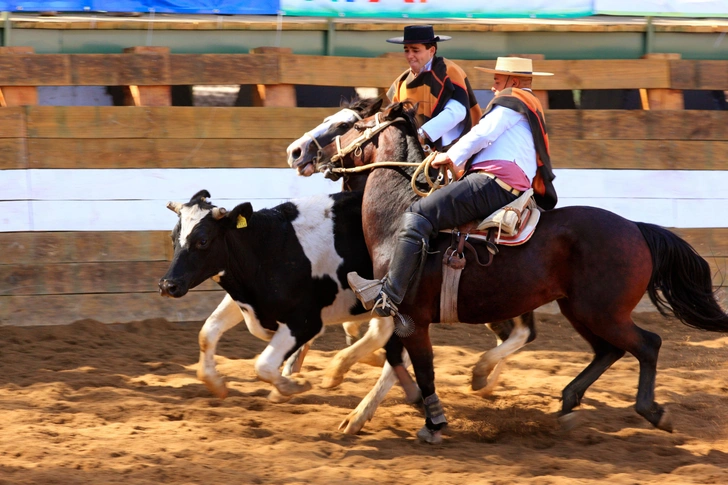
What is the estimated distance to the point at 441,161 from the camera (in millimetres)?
5219

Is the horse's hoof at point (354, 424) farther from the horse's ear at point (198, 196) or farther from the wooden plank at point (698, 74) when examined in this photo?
the wooden plank at point (698, 74)

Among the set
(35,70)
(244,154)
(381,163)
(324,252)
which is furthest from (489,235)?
(35,70)

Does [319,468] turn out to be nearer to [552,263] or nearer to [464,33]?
[552,263]

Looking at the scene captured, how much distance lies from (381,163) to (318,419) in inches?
68.1

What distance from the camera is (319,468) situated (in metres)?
4.73

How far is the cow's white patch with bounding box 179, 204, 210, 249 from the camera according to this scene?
5.50 meters

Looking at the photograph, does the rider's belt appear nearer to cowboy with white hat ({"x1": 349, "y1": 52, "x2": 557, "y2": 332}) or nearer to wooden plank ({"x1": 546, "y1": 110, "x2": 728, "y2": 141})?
cowboy with white hat ({"x1": 349, "y1": 52, "x2": 557, "y2": 332})

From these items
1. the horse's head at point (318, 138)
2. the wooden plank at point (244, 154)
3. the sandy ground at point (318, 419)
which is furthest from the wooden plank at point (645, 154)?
the horse's head at point (318, 138)

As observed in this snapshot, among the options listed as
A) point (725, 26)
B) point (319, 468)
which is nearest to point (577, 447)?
point (319, 468)

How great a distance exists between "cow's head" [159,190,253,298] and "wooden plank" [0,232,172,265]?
89.4 inches

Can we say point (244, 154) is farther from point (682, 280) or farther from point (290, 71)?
point (682, 280)

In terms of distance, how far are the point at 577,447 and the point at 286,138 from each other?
412cm

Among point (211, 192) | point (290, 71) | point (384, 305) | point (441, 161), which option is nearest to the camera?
point (384, 305)

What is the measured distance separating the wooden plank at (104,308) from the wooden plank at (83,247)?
1.08 ft
